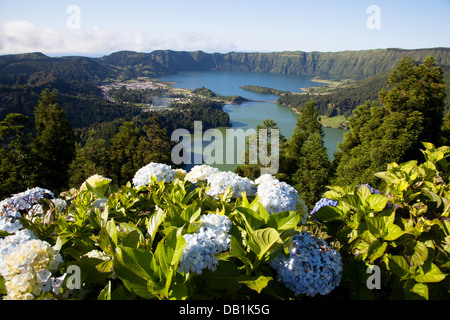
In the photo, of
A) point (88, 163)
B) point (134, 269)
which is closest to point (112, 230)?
point (134, 269)

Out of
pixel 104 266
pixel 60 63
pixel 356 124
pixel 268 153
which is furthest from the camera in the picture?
pixel 60 63

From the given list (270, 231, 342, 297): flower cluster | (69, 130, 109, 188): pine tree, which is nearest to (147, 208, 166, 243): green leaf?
(270, 231, 342, 297): flower cluster

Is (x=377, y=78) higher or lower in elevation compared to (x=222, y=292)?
higher

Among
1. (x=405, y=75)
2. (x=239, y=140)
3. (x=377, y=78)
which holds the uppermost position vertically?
(x=377, y=78)

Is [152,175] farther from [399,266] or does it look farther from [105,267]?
[399,266]

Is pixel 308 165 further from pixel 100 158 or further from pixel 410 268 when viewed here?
pixel 410 268
